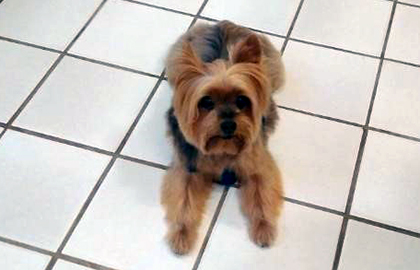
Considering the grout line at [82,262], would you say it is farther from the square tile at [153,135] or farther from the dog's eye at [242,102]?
the dog's eye at [242,102]

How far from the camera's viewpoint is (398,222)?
5.58 feet

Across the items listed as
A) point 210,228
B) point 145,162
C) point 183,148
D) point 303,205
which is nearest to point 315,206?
point 303,205

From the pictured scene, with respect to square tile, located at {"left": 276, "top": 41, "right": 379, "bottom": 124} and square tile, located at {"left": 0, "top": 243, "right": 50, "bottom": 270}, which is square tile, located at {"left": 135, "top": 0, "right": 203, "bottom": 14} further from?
square tile, located at {"left": 0, "top": 243, "right": 50, "bottom": 270}

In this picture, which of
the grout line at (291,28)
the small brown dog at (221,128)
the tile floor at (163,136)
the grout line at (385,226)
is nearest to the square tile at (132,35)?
the tile floor at (163,136)

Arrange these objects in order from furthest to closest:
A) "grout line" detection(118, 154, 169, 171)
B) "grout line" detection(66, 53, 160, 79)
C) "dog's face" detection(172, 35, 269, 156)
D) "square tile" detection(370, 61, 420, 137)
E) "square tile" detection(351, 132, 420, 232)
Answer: "grout line" detection(66, 53, 160, 79), "square tile" detection(370, 61, 420, 137), "grout line" detection(118, 154, 169, 171), "square tile" detection(351, 132, 420, 232), "dog's face" detection(172, 35, 269, 156)

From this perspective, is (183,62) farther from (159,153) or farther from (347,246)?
(347,246)

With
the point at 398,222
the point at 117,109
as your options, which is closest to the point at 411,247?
the point at 398,222

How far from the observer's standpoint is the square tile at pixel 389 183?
5.63 ft

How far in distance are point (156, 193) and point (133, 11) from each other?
0.86m

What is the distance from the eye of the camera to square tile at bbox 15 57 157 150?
1.93 meters

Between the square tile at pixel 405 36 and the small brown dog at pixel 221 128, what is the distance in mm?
467

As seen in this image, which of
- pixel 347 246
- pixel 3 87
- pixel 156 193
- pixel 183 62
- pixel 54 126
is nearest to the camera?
pixel 183 62

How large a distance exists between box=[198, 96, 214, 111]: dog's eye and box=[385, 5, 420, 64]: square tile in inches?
36.6

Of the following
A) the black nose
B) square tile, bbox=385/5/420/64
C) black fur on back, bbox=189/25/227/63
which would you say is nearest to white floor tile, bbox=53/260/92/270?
the black nose
